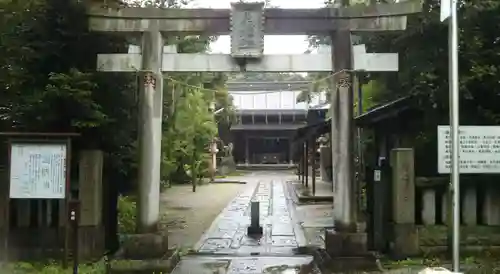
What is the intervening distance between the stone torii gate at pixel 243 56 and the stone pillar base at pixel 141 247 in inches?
8.3

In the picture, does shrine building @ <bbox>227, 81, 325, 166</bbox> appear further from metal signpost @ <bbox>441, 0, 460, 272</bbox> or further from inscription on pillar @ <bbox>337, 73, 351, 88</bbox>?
metal signpost @ <bbox>441, 0, 460, 272</bbox>

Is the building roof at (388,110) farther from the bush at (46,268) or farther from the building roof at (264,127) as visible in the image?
the building roof at (264,127)

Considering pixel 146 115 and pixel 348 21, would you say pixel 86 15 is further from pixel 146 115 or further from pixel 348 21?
pixel 348 21

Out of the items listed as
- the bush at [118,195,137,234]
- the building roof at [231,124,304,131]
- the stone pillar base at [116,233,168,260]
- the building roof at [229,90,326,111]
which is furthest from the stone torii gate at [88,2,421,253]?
the building roof at [229,90,326,111]

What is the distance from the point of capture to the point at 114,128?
36.7 ft

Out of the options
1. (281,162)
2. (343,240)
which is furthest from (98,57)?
(281,162)

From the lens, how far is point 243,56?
10.2 metres

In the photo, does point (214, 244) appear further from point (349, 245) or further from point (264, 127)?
point (264, 127)

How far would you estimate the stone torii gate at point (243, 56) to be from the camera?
10148 millimetres

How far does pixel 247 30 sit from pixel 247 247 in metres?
5.22

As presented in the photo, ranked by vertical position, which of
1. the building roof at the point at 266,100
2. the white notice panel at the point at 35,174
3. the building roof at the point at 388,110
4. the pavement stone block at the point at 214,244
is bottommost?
the pavement stone block at the point at 214,244

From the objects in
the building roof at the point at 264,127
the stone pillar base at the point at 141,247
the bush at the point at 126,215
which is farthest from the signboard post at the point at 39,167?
the building roof at the point at 264,127

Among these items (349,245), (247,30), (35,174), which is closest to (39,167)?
(35,174)

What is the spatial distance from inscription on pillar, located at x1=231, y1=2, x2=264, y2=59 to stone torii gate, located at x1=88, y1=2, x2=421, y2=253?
0.06 feet
